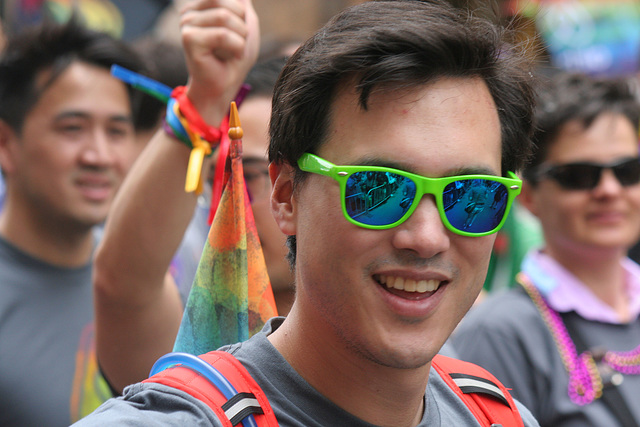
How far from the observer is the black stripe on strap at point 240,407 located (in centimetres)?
152

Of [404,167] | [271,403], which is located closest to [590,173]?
[404,167]

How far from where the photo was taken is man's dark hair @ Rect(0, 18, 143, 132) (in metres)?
3.74

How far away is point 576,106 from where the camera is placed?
3.66m

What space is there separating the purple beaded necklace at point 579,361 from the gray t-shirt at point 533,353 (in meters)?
0.03

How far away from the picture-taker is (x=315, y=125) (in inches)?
69.1

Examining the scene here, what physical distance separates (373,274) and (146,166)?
1058mm

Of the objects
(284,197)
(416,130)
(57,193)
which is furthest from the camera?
(57,193)

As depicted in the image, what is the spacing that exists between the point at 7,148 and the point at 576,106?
271 cm

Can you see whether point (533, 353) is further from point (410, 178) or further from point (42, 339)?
point (42, 339)

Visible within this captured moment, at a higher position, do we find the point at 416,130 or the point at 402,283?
the point at 416,130

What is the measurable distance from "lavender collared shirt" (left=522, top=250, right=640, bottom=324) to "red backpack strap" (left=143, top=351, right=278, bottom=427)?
215 cm

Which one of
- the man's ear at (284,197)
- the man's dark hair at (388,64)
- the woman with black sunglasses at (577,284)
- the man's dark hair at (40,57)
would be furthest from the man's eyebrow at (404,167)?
the man's dark hair at (40,57)

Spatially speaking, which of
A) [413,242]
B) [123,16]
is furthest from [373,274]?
[123,16]

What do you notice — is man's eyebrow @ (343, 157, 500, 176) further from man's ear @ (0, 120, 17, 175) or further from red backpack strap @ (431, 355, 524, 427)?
man's ear @ (0, 120, 17, 175)
